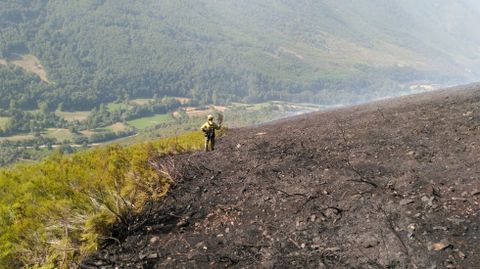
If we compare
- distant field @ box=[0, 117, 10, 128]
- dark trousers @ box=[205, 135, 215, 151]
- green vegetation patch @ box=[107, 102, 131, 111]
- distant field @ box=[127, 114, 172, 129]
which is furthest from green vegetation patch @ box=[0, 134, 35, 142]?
dark trousers @ box=[205, 135, 215, 151]

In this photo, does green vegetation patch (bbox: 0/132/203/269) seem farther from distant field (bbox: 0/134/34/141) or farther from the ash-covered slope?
distant field (bbox: 0/134/34/141)

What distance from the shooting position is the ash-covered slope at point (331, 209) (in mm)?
5660

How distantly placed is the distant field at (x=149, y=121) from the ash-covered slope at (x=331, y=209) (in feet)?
470

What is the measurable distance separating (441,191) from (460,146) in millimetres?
2288

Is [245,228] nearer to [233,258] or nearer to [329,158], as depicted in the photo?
[233,258]

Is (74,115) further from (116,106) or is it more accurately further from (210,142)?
(210,142)

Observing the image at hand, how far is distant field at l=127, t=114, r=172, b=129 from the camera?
152m

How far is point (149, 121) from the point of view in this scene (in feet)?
525

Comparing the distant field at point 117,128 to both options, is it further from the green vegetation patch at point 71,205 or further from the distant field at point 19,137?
the green vegetation patch at point 71,205

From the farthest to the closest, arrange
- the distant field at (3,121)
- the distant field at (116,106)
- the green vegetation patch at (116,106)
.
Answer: the distant field at (116,106), the green vegetation patch at (116,106), the distant field at (3,121)

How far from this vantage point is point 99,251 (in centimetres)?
716

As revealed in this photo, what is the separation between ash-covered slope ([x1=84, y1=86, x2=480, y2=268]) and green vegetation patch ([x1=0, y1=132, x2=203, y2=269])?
42cm

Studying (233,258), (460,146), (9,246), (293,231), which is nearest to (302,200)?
(293,231)

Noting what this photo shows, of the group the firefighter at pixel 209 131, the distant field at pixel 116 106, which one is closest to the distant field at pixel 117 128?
the distant field at pixel 116 106
